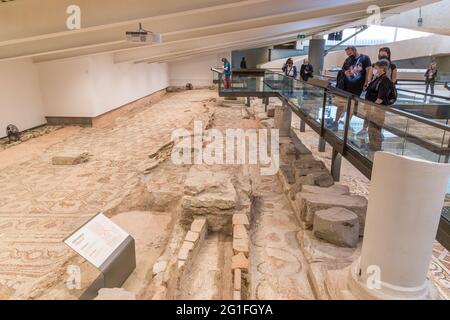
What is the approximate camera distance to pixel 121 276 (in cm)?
413

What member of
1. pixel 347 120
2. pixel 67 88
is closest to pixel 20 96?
pixel 67 88

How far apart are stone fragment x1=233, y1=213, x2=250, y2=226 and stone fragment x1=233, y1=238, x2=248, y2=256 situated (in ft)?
1.48

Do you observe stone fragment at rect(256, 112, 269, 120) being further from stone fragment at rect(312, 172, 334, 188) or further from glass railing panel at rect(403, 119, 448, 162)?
glass railing panel at rect(403, 119, 448, 162)

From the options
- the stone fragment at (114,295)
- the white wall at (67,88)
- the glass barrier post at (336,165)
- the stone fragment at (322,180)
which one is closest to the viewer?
the stone fragment at (114,295)

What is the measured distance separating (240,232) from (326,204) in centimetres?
146

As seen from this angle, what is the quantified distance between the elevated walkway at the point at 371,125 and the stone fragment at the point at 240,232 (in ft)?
6.39

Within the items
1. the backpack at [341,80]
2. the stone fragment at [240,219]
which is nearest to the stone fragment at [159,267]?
the stone fragment at [240,219]

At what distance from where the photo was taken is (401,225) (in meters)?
2.85

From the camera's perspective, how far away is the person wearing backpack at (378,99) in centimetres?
459

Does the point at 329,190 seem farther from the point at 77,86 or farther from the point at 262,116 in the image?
the point at 77,86

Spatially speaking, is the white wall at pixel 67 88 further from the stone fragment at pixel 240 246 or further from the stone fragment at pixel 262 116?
the stone fragment at pixel 240 246

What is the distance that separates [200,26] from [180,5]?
2.42 meters

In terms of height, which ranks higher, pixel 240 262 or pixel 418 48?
pixel 418 48
